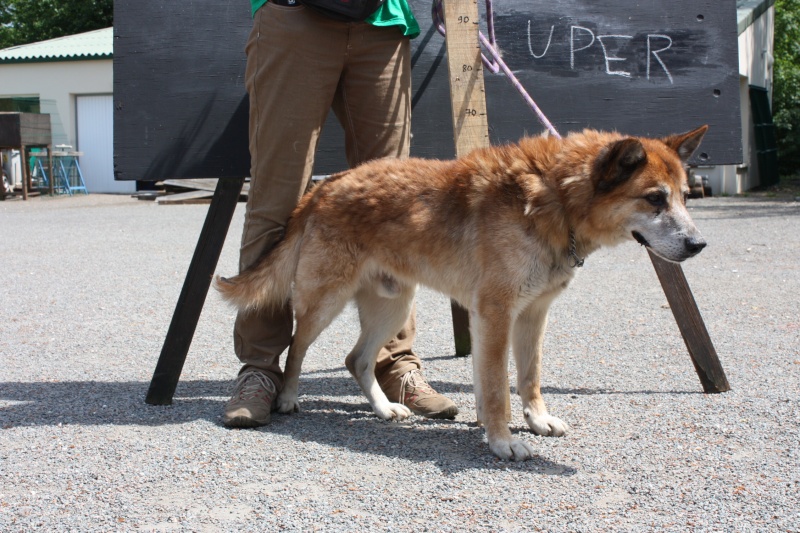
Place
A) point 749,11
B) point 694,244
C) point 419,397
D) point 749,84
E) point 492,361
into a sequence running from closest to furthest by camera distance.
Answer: point 694,244, point 492,361, point 419,397, point 749,11, point 749,84

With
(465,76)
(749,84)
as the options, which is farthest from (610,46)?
(749,84)

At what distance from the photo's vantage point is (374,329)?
454 centimetres

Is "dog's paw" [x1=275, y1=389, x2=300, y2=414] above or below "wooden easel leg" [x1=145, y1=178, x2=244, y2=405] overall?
below

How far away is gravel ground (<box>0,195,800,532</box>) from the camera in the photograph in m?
3.01

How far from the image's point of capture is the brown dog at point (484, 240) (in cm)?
364

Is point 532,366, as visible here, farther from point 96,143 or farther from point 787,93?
point 96,143

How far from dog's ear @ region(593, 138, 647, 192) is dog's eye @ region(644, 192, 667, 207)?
0.41ft

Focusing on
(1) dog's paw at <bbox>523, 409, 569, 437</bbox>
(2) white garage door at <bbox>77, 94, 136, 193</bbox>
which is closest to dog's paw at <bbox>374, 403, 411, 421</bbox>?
(1) dog's paw at <bbox>523, 409, 569, 437</bbox>

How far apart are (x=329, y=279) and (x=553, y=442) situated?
4.39ft

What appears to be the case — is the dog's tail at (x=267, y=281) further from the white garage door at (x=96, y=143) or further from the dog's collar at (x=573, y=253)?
the white garage door at (x=96, y=143)

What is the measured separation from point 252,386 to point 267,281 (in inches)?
21.2

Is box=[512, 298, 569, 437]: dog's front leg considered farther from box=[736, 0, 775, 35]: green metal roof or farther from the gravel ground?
box=[736, 0, 775, 35]: green metal roof

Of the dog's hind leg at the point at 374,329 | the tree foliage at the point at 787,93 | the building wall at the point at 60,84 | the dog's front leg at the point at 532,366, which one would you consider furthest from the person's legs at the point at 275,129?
the building wall at the point at 60,84

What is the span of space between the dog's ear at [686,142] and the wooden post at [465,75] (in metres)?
0.98
